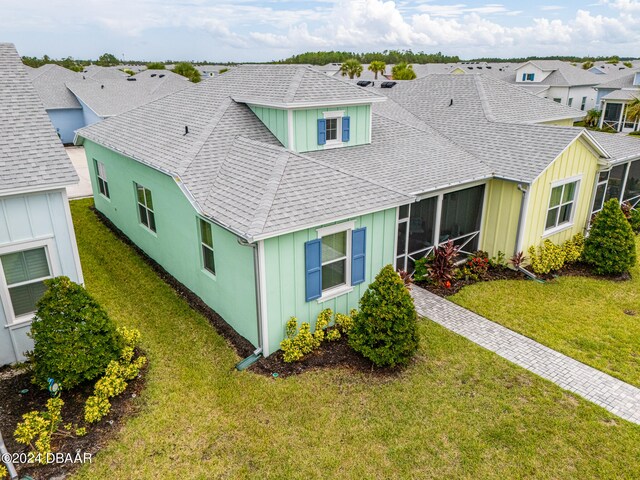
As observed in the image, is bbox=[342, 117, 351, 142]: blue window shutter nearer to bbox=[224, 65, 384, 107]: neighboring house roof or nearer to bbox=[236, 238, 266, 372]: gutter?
bbox=[224, 65, 384, 107]: neighboring house roof

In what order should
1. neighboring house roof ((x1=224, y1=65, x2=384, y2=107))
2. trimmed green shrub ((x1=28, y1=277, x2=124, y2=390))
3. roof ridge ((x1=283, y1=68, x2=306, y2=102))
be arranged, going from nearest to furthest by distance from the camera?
trimmed green shrub ((x1=28, y1=277, x2=124, y2=390))
roof ridge ((x1=283, y1=68, x2=306, y2=102))
neighboring house roof ((x1=224, y1=65, x2=384, y2=107))

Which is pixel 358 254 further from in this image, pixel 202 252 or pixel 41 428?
pixel 41 428

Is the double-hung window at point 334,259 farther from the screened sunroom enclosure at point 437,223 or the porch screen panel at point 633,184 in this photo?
the porch screen panel at point 633,184

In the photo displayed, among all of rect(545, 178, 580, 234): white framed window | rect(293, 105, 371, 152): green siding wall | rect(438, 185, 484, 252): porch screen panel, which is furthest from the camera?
rect(545, 178, 580, 234): white framed window

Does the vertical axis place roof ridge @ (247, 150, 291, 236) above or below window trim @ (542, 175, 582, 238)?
above

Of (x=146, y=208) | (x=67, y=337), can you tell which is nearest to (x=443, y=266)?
(x=146, y=208)

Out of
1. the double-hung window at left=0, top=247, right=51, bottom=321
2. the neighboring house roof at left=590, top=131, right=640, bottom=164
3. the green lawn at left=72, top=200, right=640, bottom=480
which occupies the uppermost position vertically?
the neighboring house roof at left=590, top=131, right=640, bottom=164

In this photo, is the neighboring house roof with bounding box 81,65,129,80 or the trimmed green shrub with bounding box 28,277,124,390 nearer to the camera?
the trimmed green shrub with bounding box 28,277,124,390

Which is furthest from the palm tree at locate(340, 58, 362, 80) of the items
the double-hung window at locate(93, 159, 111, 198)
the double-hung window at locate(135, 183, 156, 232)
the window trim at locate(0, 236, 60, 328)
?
the window trim at locate(0, 236, 60, 328)
